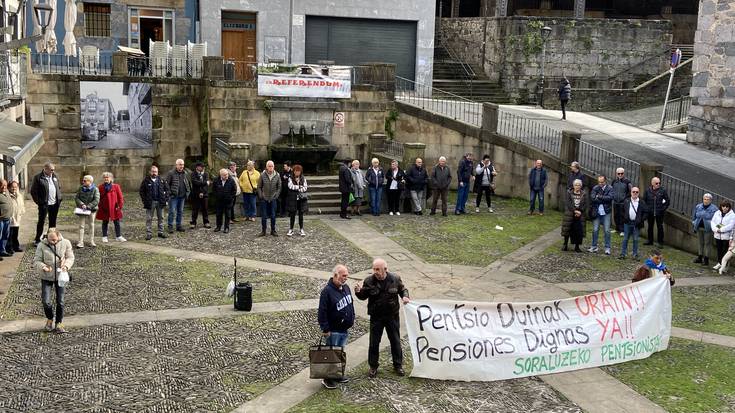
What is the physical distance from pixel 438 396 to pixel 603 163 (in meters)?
14.9

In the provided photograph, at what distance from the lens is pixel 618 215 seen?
20.7 m

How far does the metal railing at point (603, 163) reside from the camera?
74.2 feet

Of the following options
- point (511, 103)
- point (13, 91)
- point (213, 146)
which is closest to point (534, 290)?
point (213, 146)

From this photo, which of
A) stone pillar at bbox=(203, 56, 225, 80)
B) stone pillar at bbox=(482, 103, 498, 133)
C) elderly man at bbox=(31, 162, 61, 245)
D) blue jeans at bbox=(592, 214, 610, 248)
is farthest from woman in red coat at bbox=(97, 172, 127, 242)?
stone pillar at bbox=(482, 103, 498, 133)

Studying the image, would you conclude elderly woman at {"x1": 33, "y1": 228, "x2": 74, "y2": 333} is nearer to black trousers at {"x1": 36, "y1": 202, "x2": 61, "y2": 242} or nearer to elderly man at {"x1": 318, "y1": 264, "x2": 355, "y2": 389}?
elderly man at {"x1": 318, "y1": 264, "x2": 355, "y2": 389}

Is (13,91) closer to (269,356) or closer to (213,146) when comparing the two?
(213,146)

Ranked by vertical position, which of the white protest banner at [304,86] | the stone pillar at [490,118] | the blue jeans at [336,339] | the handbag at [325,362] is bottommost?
the handbag at [325,362]

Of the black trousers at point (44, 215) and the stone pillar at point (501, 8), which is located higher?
the stone pillar at point (501, 8)

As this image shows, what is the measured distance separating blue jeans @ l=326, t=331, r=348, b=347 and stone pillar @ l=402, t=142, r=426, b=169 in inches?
545

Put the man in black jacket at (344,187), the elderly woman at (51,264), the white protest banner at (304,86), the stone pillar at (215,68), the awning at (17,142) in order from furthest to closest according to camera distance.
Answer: the white protest banner at (304,86)
the stone pillar at (215,68)
the man in black jacket at (344,187)
the awning at (17,142)
the elderly woman at (51,264)

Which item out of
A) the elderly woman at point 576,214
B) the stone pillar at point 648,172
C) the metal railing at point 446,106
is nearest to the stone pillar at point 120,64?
the metal railing at point 446,106

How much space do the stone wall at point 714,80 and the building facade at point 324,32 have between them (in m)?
11.7

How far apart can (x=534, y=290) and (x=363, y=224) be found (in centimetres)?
692

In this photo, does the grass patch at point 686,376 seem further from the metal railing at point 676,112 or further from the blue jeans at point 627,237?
the metal railing at point 676,112
